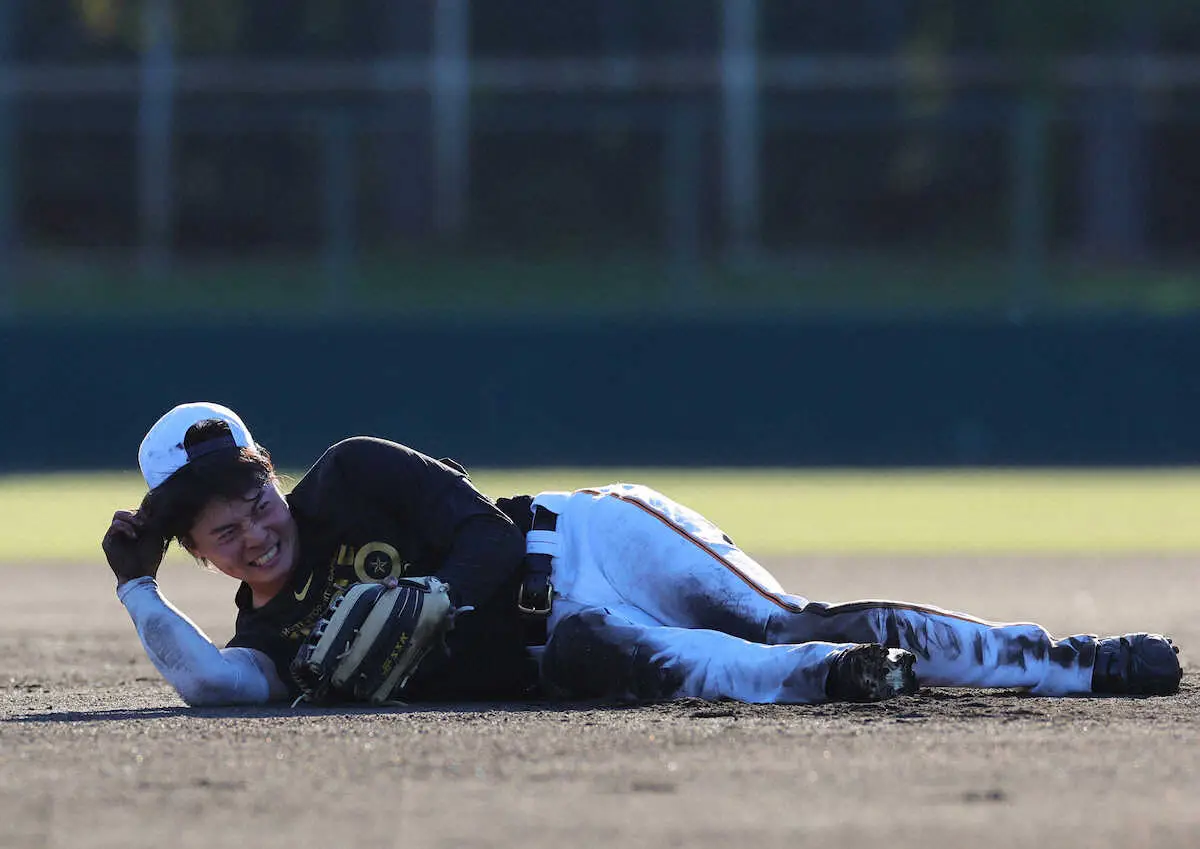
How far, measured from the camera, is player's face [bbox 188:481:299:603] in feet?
17.2

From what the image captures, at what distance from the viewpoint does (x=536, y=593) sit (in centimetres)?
550

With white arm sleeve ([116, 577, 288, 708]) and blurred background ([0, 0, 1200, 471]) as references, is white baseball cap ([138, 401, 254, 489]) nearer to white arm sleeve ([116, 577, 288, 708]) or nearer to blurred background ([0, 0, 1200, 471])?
white arm sleeve ([116, 577, 288, 708])

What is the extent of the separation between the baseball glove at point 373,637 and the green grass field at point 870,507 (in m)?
5.96

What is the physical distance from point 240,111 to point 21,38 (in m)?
2.64

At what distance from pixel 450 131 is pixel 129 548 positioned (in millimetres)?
17332

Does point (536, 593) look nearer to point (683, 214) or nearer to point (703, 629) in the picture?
point (703, 629)

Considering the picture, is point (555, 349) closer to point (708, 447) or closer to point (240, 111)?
point (708, 447)

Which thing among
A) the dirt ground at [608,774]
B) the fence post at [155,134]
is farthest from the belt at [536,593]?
the fence post at [155,134]

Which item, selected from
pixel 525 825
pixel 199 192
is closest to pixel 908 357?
pixel 199 192

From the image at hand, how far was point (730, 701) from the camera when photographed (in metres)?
5.27

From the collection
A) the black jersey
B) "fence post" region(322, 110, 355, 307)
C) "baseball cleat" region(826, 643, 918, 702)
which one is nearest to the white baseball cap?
the black jersey

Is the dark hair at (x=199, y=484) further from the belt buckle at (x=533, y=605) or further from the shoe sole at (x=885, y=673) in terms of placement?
the shoe sole at (x=885, y=673)

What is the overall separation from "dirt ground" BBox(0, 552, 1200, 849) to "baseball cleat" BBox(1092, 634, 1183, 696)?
11cm

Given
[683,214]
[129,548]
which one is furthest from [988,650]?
[683,214]
